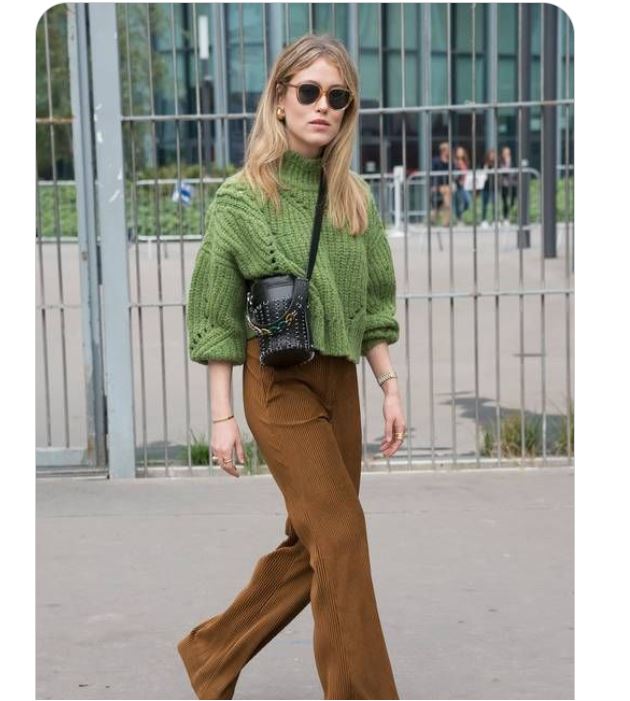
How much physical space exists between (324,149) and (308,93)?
0.17 meters

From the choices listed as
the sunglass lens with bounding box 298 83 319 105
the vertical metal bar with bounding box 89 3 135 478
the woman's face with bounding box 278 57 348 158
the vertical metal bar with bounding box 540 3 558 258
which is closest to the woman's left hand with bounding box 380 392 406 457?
the woman's face with bounding box 278 57 348 158

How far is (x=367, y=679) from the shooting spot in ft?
11.0

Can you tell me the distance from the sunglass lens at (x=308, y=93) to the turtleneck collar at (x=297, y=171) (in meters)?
0.14

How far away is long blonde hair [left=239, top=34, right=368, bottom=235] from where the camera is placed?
3.43 meters

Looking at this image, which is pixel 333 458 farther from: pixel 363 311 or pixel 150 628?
pixel 150 628

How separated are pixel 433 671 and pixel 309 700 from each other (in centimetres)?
46

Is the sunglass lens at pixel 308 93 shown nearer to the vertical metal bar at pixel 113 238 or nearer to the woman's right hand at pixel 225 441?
the woman's right hand at pixel 225 441

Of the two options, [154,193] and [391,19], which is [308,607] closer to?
[154,193]

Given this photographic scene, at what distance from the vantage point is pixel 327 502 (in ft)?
10.9

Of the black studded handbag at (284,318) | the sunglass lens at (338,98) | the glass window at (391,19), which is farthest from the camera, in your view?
the glass window at (391,19)

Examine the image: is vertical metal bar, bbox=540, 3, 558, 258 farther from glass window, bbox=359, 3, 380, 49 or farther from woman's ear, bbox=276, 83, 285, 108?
woman's ear, bbox=276, 83, 285, 108

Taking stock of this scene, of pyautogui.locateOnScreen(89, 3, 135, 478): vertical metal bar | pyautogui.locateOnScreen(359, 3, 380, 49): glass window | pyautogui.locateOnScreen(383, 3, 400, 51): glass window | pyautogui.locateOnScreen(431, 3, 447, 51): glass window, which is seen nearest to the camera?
pyautogui.locateOnScreen(89, 3, 135, 478): vertical metal bar

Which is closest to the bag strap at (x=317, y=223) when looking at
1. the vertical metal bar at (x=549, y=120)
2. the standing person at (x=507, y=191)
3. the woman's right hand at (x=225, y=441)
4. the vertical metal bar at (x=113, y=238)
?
the woman's right hand at (x=225, y=441)

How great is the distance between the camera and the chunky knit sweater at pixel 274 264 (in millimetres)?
3379
